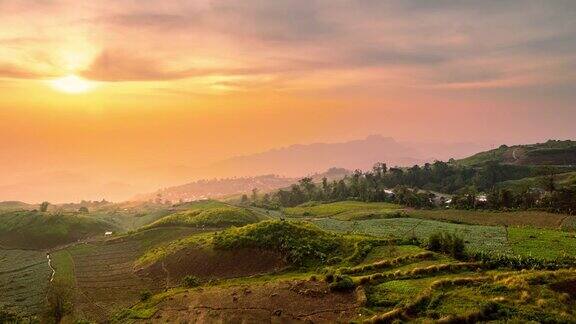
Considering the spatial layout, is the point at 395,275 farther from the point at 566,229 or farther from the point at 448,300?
the point at 566,229

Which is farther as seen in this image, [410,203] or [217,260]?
[410,203]

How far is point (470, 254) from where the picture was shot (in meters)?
66.9

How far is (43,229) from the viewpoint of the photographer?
446 feet

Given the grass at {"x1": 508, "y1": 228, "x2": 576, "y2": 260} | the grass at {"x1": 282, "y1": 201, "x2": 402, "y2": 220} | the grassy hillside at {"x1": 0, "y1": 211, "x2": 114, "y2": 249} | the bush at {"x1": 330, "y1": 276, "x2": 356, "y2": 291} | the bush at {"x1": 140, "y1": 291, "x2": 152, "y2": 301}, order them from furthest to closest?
the grass at {"x1": 282, "y1": 201, "x2": 402, "y2": 220} → the grassy hillside at {"x1": 0, "y1": 211, "x2": 114, "y2": 249} → the grass at {"x1": 508, "y1": 228, "x2": 576, "y2": 260} → the bush at {"x1": 140, "y1": 291, "x2": 152, "y2": 301} → the bush at {"x1": 330, "y1": 276, "x2": 356, "y2": 291}

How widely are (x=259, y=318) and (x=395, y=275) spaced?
19487mm

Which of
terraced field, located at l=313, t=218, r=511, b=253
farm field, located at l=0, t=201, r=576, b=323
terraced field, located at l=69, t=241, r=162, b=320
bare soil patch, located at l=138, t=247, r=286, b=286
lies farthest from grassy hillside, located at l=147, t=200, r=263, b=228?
bare soil patch, located at l=138, t=247, r=286, b=286

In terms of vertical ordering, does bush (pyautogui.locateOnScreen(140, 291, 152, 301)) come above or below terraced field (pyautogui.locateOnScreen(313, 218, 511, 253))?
below

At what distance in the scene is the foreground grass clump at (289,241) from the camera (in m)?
76.7

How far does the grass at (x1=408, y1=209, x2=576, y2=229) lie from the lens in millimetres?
108938

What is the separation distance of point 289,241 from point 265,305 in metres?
24.5

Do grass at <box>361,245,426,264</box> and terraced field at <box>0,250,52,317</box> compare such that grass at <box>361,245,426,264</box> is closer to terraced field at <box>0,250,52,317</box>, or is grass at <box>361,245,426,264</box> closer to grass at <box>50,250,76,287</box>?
terraced field at <box>0,250,52,317</box>

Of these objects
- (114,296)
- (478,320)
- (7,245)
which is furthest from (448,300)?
(7,245)

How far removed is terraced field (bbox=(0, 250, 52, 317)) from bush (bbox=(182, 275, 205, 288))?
69.8 feet

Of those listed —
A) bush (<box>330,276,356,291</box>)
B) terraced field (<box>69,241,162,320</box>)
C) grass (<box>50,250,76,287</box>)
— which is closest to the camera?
bush (<box>330,276,356,291</box>)
